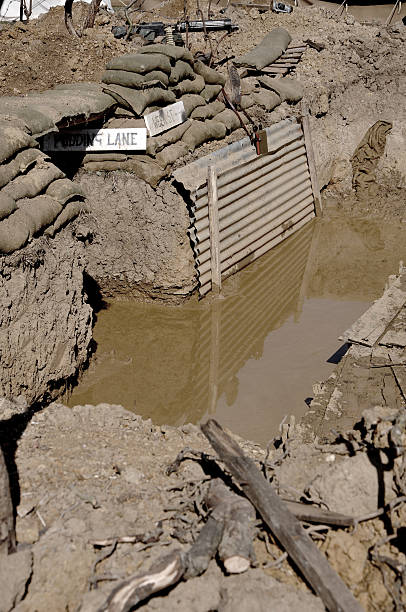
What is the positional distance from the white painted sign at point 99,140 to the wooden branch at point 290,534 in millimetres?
4735

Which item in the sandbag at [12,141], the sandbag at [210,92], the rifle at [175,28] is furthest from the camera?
the rifle at [175,28]

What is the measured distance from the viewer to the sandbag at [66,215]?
19.4ft

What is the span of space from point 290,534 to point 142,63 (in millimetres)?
6260

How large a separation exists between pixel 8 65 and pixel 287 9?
374 inches

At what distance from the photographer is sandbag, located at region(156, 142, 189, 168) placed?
760 cm

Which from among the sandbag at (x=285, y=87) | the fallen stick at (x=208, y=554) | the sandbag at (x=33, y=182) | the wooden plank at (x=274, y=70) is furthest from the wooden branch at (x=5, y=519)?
the wooden plank at (x=274, y=70)

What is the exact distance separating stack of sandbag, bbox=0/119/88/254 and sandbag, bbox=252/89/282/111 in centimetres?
485

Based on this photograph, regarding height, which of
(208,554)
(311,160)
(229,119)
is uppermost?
(229,119)

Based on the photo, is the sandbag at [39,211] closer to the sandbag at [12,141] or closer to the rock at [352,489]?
the sandbag at [12,141]

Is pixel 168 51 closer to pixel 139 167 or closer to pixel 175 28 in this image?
pixel 139 167

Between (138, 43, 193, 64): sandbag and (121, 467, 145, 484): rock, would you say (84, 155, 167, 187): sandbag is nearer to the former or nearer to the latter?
(138, 43, 193, 64): sandbag

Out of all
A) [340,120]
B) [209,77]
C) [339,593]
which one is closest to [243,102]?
[209,77]

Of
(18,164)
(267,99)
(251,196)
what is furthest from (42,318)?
(267,99)

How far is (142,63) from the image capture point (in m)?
7.58
